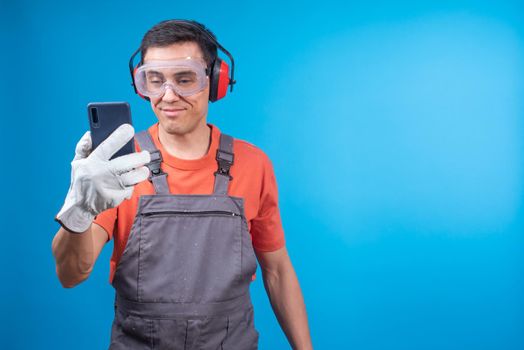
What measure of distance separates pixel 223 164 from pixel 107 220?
43 centimetres

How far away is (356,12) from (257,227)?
5.14ft

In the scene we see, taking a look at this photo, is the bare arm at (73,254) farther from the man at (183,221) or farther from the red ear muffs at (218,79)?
the red ear muffs at (218,79)

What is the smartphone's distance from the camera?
1.44 metres

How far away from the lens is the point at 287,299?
2.17m

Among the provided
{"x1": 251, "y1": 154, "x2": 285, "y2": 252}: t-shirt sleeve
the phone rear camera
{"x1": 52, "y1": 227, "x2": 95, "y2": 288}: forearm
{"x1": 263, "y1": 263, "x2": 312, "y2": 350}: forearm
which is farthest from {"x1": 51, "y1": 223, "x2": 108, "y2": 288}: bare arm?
{"x1": 263, "y1": 263, "x2": 312, "y2": 350}: forearm

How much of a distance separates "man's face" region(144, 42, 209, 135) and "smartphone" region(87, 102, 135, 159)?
405mm

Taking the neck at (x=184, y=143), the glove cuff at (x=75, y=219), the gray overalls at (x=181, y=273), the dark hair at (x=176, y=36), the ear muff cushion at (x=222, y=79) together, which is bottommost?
the gray overalls at (x=181, y=273)

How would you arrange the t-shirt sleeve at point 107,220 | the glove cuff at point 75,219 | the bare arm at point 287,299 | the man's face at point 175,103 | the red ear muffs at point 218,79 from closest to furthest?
the glove cuff at point 75,219, the t-shirt sleeve at point 107,220, the man's face at point 175,103, the red ear muffs at point 218,79, the bare arm at point 287,299

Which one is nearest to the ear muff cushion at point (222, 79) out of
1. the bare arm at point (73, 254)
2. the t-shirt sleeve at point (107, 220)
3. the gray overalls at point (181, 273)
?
the gray overalls at point (181, 273)

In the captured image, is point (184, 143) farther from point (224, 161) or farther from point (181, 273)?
point (181, 273)

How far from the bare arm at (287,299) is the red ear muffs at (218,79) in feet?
2.05

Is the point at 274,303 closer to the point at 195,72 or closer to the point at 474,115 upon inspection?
the point at 195,72

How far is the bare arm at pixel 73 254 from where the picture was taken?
1.50 metres

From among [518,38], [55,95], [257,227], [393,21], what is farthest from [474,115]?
[55,95]
